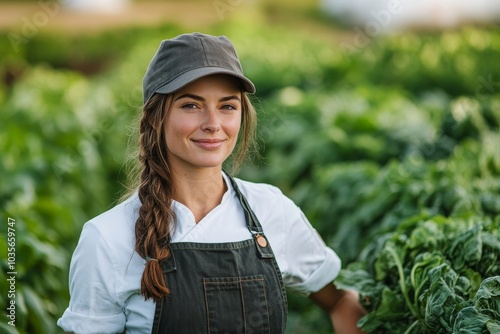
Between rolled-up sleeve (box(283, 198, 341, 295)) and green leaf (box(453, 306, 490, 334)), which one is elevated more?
rolled-up sleeve (box(283, 198, 341, 295))

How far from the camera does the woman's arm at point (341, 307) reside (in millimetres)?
2834

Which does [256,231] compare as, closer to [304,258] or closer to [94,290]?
[304,258]

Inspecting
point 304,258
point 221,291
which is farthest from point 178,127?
point 304,258

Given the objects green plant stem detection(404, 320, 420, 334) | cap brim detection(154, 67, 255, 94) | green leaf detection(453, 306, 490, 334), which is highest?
cap brim detection(154, 67, 255, 94)

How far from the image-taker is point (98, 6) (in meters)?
44.5

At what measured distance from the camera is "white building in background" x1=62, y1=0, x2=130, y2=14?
43938 millimetres

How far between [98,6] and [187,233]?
43785 mm

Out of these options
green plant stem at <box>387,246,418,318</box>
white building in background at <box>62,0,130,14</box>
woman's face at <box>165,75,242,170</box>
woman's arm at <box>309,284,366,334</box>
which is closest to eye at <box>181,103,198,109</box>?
woman's face at <box>165,75,242,170</box>

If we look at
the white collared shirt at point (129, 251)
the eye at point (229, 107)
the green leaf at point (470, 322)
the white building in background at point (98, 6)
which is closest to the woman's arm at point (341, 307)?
the white collared shirt at point (129, 251)

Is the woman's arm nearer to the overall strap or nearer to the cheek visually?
the overall strap

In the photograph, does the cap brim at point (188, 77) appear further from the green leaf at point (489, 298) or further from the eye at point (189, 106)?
the green leaf at point (489, 298)

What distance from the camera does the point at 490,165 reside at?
4488mm

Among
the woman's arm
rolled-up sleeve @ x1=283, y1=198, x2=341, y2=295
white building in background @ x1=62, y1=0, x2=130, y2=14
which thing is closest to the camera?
rolled-up sleeve @ x1=283, y1=198, x2=341, y2=295

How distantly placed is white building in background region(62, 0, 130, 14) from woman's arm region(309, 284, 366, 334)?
41.5 metres
